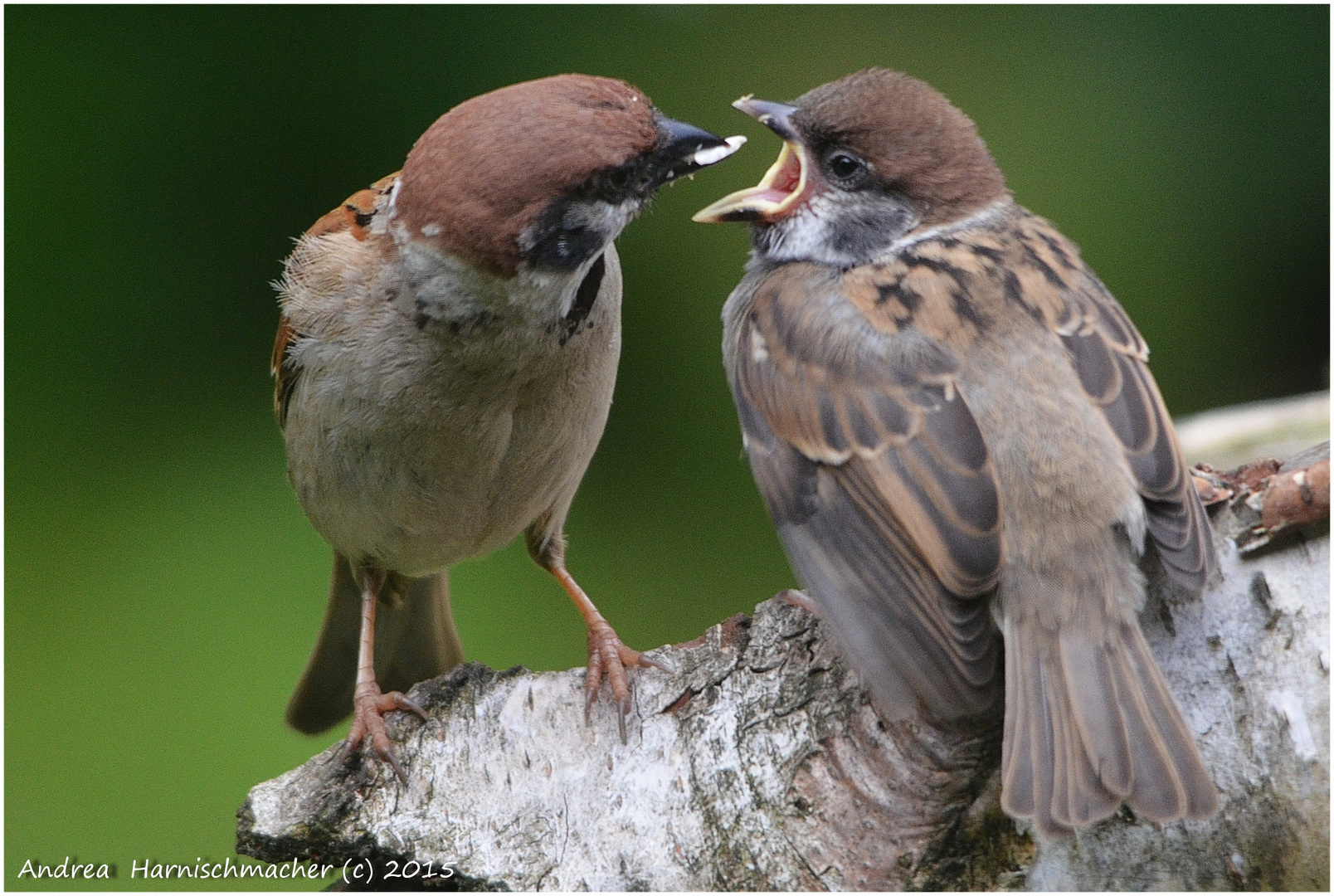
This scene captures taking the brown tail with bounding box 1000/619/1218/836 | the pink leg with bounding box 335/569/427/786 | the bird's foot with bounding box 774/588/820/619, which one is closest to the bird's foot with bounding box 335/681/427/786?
the pink leg with bounding box 335/569/427/786

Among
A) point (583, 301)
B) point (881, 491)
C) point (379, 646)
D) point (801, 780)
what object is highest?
point (583, 301)

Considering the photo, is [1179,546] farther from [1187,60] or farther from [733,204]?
[1187,60]

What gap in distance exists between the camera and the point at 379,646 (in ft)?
9.71

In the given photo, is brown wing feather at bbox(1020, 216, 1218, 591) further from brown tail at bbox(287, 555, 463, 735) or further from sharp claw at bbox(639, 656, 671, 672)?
brown tail at bbox(287, 555, 463, 735)

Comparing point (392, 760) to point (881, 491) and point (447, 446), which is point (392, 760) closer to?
point (447, 446)

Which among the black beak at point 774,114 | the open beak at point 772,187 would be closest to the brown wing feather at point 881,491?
the open beak at point 772,187

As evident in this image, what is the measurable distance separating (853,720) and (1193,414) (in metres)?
2.09

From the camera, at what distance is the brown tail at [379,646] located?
2.96 metres

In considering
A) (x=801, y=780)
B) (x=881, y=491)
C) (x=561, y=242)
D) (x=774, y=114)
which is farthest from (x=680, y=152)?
(x=801, y=780)

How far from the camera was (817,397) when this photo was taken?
2027mm

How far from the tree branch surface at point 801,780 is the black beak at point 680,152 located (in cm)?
73

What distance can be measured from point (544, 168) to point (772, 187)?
61 centimetres

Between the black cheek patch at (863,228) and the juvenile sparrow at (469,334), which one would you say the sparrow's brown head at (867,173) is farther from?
the juvenile sparrow at (469,334)

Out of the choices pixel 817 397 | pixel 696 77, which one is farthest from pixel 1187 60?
pixel 817 397
